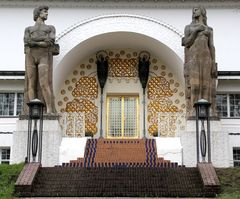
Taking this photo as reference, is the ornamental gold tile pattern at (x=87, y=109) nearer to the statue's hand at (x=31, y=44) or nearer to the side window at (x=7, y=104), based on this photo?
the side window at (x=7, y=104)

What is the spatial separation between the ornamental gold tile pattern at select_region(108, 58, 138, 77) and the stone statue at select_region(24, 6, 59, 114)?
444cm

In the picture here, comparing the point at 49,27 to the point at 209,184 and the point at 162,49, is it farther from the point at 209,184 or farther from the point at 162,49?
the point at 209,184

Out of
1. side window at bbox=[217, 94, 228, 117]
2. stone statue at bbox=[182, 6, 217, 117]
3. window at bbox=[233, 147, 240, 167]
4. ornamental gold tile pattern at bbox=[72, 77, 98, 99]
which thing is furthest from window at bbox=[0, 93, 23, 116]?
window at bbox=[233, 147, 240, 167]

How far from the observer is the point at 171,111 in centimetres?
2258

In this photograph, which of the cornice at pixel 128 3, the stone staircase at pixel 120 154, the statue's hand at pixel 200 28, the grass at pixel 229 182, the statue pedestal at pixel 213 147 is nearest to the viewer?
the grass at pixel 229 182

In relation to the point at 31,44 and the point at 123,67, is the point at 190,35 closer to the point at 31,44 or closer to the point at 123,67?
the point at 123,67

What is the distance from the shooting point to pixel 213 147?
1753cm

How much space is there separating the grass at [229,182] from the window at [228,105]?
310 inches

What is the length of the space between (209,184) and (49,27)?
8.63m

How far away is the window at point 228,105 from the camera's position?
73.3ft

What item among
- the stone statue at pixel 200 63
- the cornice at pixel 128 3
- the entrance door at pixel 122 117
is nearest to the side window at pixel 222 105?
the entrance door at pixel 122 117

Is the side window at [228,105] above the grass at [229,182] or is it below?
above

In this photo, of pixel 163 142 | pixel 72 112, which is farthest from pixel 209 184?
pixel 72 112

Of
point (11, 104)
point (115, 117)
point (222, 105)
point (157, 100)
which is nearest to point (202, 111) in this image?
point (222, 105)
